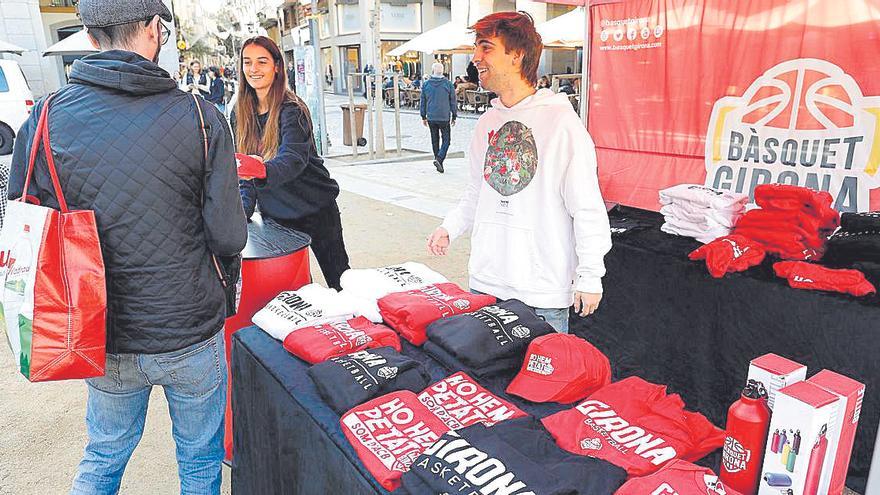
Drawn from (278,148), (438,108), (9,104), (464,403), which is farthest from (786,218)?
(9,104)

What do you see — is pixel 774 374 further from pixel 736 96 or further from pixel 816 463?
pixel 736 96

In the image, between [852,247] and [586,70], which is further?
[586,70]

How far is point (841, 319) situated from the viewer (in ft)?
7.58

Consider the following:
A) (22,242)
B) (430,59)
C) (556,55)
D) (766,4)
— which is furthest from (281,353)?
(430,59)

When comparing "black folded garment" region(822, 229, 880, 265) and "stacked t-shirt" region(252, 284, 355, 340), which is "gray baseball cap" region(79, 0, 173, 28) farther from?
"black folded garment" region(822, 229, 880, 265)

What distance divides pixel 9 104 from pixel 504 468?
38.3ft

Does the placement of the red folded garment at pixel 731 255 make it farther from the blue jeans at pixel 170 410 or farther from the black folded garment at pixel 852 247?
the blue jeans at pixel 170 410

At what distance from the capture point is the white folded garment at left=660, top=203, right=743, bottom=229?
301cm

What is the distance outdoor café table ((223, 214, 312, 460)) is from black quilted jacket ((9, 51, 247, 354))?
63 centimetres

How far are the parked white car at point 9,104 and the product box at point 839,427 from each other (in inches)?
460

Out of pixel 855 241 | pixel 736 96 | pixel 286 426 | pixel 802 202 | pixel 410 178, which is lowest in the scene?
pixel 410 178

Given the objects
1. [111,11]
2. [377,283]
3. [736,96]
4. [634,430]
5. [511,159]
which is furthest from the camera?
[736,96]

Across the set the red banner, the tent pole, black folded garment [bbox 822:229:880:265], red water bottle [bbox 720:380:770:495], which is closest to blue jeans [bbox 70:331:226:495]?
red water bottle [bbox 720:380:770:495]

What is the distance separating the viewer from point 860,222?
2.57 meters
